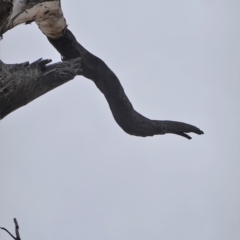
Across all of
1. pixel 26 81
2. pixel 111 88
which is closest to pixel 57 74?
pixel 26 81

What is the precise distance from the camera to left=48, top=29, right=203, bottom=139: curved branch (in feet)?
23.2

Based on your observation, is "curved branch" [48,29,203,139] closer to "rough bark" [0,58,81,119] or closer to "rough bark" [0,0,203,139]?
"rough bark" [0,0,203,139]

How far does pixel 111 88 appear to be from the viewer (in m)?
7.14

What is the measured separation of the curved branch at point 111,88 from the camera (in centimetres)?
708

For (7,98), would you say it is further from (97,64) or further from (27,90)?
(97,64)

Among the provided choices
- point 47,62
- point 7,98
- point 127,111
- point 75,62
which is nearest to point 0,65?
point 7,98

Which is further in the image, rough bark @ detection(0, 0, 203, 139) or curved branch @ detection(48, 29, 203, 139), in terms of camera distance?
curved branch @ detection(48, 29, 203, 139)

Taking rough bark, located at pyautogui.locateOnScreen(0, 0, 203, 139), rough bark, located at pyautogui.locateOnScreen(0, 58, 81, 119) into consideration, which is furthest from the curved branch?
rough bark, located at pyautogui.locateOnScreen(0, 58, 81, 119)

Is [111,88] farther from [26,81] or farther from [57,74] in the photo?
[26,81]

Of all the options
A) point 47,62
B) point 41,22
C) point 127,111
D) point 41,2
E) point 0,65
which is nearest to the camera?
point 0,65

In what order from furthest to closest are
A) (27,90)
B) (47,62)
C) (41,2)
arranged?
(41,2)
(47,62)
(27,90)

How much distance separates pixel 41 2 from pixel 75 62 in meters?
0.80

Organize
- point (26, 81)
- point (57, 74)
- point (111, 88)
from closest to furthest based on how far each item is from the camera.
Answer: point (26, 81), point (57, 74), point (111, 88)

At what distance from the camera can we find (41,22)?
675cm
